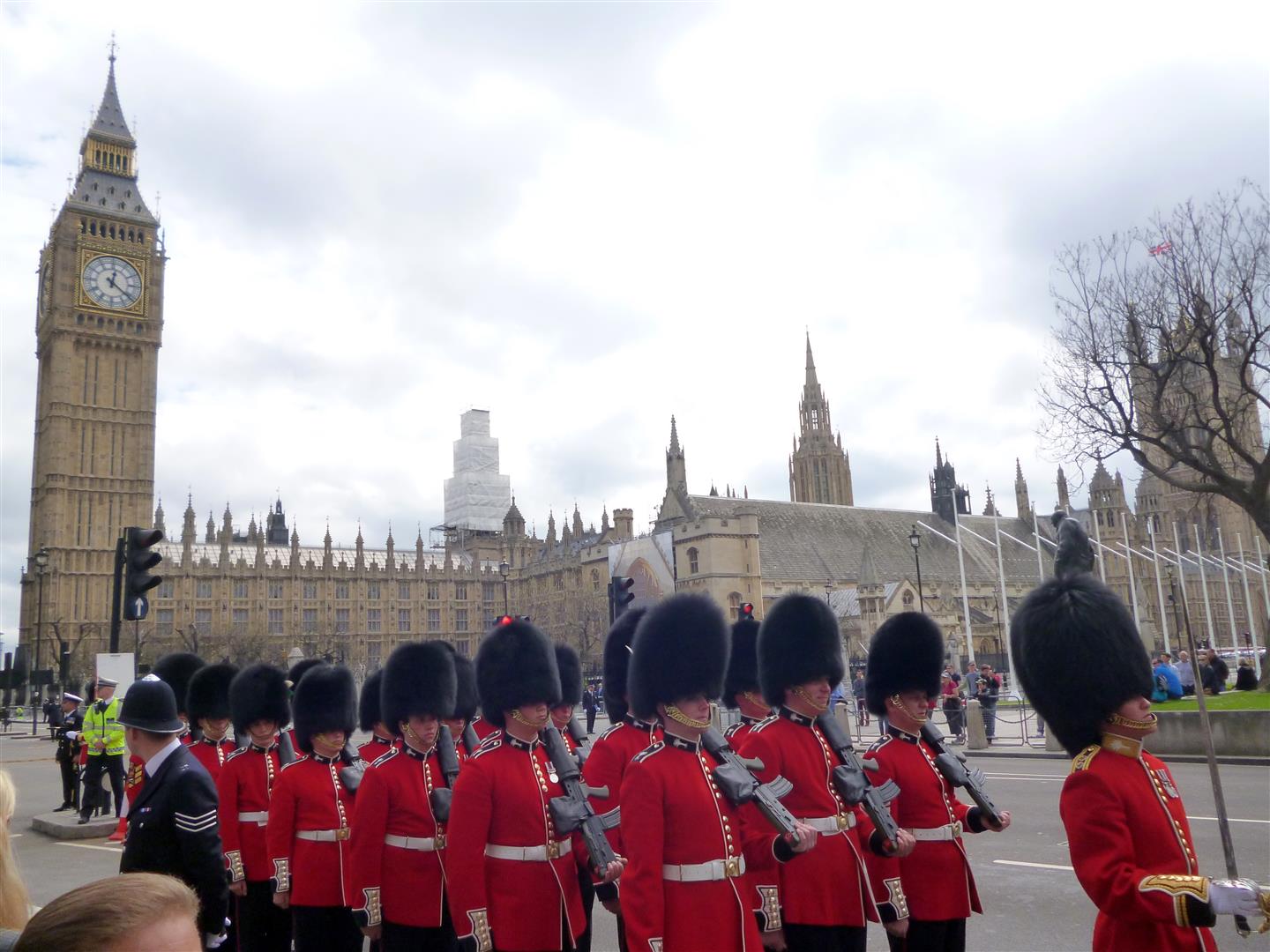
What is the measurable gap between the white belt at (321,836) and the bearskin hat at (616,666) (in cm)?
272

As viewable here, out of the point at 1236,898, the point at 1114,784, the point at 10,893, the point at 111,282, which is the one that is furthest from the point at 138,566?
the point at 111,282

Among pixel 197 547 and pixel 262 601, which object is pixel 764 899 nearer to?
pixel 262 601

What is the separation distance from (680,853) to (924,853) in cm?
157

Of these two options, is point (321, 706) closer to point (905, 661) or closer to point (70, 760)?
point (905, 661)

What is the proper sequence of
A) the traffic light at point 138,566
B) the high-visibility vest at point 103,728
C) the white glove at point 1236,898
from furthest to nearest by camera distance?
1. the high-visibility vest at point 103,728
2. the traffic light at point 138,566
3. the white glove at point 1236,898

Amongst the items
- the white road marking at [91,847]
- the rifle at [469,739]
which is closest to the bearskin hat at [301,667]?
the rifle at [469,739]

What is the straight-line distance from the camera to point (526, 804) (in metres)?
4.74

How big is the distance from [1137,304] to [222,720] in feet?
68.3

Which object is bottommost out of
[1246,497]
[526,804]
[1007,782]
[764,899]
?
[1007,782]

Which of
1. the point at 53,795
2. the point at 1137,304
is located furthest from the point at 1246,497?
the point at 53,795

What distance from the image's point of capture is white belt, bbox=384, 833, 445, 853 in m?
5.34

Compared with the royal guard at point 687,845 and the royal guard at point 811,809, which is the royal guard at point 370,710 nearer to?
the royal guard at point 811,809

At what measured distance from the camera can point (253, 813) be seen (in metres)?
6.64

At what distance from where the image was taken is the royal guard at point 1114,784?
9.87 ft
